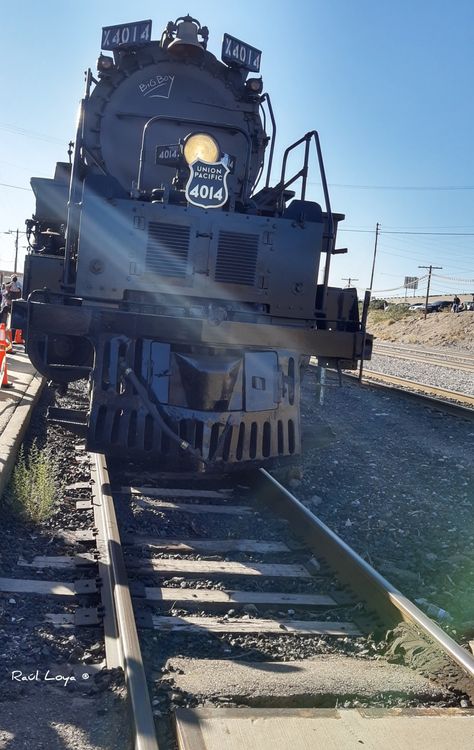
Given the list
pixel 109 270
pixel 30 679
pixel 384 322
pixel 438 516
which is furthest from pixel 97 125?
pixel 384 322

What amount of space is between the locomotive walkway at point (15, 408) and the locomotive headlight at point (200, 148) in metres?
3.02

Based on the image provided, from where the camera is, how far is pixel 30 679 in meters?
2.95

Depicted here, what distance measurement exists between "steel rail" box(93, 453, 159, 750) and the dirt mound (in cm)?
4113

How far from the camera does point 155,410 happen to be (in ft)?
17.9

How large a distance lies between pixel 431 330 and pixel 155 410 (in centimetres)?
4894

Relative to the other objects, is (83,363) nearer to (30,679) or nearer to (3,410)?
(3,410)

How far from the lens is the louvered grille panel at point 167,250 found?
6012 millimetres

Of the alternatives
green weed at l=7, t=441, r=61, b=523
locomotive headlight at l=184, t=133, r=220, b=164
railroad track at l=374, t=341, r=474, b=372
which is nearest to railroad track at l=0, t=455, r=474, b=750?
green weed at l=7, t=441, r=61, b=523

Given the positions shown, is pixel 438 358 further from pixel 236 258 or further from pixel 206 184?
pixel 206 184

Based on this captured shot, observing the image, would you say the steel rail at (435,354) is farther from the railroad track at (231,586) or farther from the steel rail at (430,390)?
the railroad track at (231,586)

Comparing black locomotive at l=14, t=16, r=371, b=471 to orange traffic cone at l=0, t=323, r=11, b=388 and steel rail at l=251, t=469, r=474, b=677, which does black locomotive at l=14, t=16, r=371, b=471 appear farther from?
orange traffic cone at l=0, t=323, r=11, b=388

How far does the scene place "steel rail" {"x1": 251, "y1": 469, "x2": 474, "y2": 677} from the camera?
10.7 ft

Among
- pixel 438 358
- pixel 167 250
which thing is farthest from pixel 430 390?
pixel 438 358

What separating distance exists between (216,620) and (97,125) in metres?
5.38
